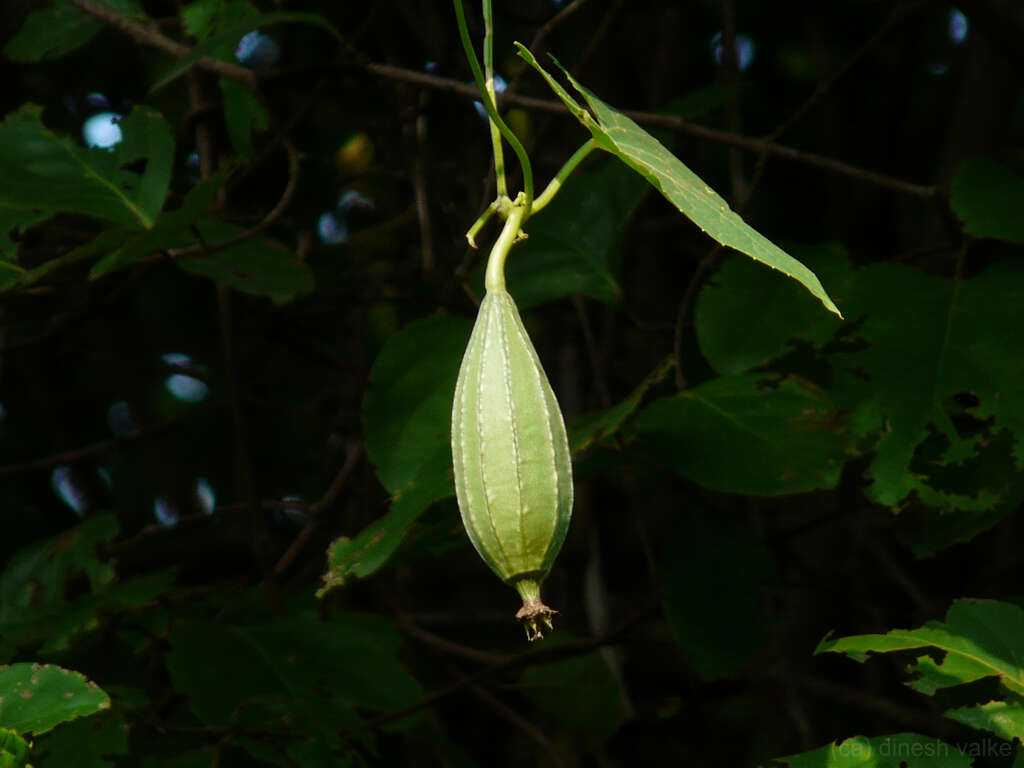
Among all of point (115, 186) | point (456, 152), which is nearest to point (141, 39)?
point (115, 186)

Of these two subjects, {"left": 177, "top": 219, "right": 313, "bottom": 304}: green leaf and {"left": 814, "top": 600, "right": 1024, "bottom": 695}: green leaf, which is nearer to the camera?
{"left": 814, "top": 600, "right": 1024, "bottom": 695}: green leaf

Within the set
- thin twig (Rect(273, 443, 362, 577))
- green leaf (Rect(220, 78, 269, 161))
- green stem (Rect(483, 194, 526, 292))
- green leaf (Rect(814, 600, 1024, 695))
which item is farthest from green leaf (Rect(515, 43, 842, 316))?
thin twig (Rect(273, 443, 362, 577))

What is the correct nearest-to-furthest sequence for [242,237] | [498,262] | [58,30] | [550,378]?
[498,262] < [242,237] < [58,30] < [550,378]

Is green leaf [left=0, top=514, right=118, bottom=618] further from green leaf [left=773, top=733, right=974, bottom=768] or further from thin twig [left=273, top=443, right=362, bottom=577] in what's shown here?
green leaf [left=773, top=733, right=974, bottom=768]

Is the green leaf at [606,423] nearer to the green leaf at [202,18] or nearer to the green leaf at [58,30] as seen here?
the green leaf at [202,18]

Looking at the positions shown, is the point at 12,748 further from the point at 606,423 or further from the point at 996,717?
the point at 996,717

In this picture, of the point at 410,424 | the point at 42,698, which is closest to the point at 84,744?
the point at 42,698
